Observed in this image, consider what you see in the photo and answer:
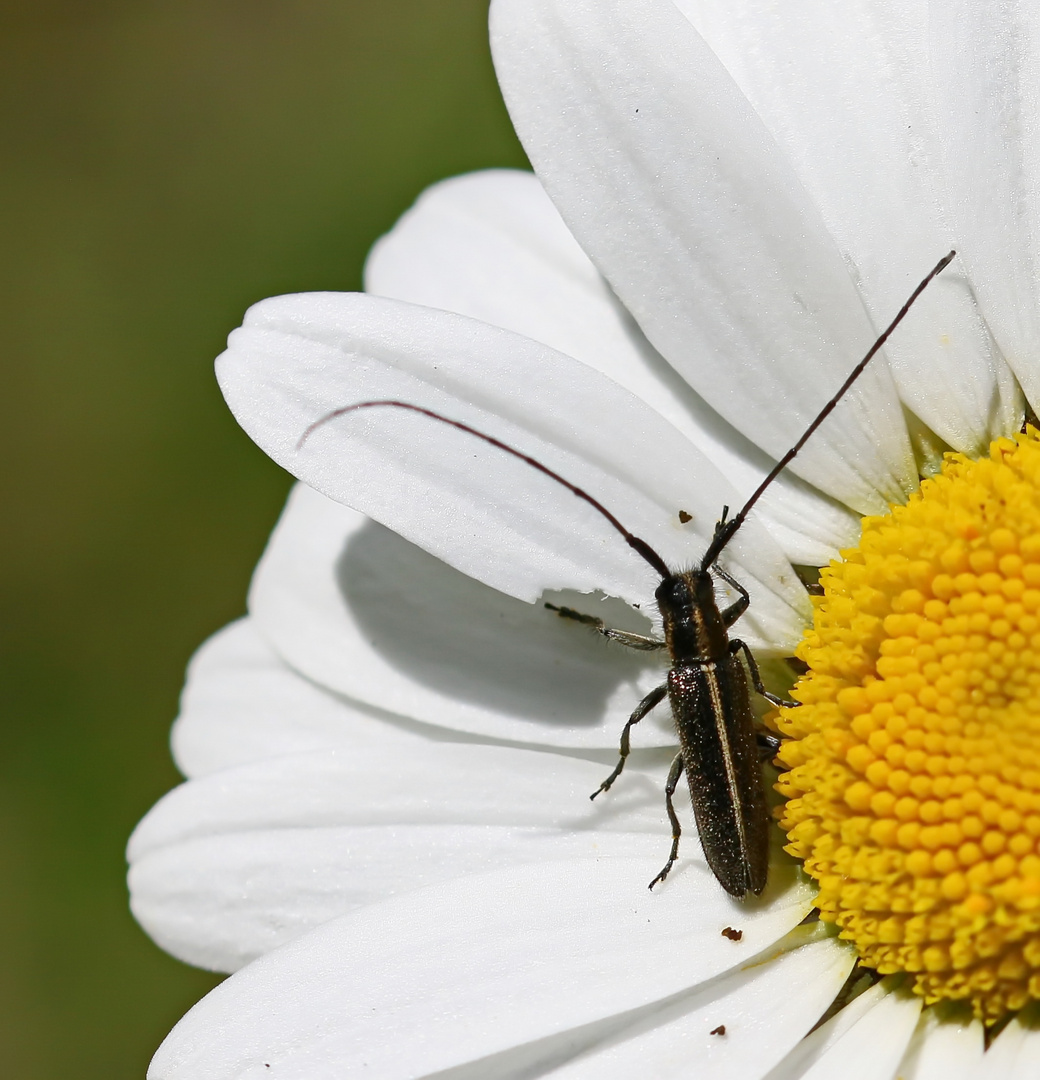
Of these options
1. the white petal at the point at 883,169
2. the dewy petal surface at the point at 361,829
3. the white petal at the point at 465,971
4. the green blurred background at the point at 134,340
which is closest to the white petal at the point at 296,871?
the dewy petal surface at the point at 361,829

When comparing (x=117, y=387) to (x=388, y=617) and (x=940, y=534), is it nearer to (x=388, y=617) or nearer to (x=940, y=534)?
(x=388, y=617)

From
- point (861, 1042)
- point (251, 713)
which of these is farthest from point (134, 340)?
point (861, 1042)

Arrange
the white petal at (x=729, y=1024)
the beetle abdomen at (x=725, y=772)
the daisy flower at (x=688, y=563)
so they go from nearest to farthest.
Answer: the daisy flower at (x=688, y=563) < the white petal at (x=729, y=1024) < the beetle abdomen at (x=725, y=772)

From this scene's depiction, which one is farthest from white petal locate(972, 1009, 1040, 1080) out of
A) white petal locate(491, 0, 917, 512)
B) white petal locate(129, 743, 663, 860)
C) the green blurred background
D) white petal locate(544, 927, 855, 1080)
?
the green blurred background

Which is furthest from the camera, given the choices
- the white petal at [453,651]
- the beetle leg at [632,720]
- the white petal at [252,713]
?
the white petal at [252,713]

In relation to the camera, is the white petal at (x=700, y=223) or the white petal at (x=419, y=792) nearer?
the white petal at (x=700, y=223)

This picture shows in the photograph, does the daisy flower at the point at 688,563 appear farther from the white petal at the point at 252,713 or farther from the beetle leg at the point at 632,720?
the white petal at the point at 252,713

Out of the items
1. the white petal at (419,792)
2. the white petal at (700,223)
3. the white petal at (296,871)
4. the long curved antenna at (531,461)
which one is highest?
the white petal at (700,223)

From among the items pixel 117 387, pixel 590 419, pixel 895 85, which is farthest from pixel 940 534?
pixel 117 387

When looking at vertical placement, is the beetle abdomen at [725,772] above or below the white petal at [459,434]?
below
